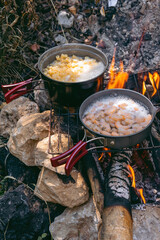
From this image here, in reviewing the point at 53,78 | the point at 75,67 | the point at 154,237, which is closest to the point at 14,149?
the point at 53,78

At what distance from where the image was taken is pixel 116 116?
8.04 feet

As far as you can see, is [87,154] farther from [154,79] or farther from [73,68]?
[154,79]

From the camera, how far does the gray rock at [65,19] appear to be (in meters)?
3.95

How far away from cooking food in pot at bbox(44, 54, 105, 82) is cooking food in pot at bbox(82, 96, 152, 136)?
0.38m

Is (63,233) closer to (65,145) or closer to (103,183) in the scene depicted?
(103,183)

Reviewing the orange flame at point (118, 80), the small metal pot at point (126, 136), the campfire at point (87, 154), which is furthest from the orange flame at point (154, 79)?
the small metal pot at point (126, 136)

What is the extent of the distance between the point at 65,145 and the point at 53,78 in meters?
0.77

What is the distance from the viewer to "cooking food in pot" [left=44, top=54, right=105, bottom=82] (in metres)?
2.82

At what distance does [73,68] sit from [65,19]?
4.59 feet

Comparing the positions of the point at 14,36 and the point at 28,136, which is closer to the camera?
the point at 28,136

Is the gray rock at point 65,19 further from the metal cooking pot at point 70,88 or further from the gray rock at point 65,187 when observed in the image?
the gray rock at point 65,187

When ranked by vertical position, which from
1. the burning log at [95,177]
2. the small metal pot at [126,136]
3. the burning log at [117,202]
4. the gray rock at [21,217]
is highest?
the small metal pot at [126,136]

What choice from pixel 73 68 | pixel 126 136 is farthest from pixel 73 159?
pixel 73 68

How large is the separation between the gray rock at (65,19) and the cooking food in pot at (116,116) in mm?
1853
